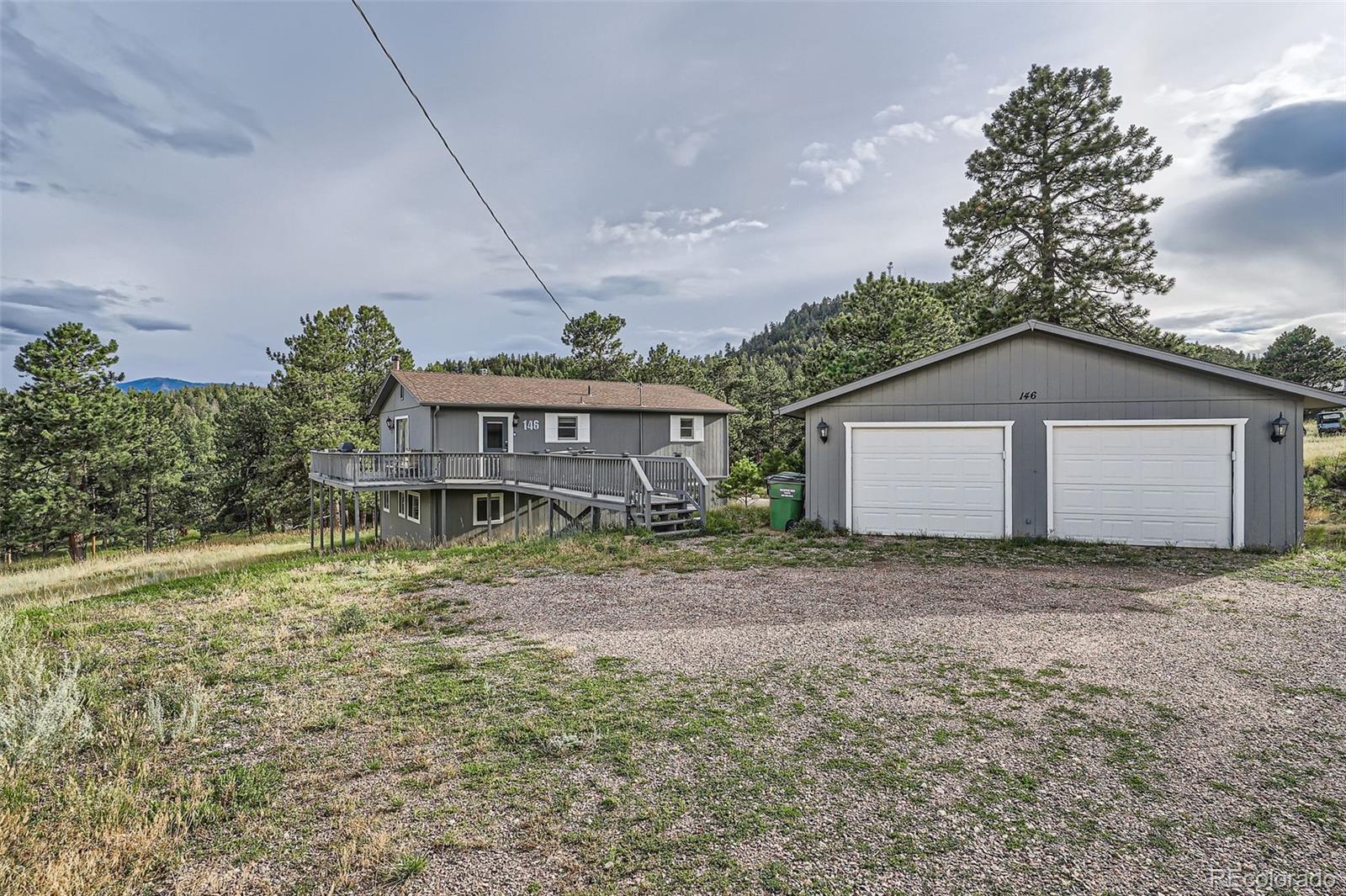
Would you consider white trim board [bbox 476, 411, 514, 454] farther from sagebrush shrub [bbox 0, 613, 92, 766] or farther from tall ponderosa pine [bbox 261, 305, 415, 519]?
sagebrush shrub [bbox 0, 613, 92, 766]

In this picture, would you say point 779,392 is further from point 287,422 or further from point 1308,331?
point 1308,331

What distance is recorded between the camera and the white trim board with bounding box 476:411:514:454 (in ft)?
58.7

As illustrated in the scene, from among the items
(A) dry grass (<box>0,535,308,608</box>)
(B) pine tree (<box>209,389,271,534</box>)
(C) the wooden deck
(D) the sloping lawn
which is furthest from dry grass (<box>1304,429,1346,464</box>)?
(B) pine tree (<box>209,389,271,534</box>)

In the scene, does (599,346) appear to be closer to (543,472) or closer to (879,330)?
(879,330)

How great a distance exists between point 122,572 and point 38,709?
1308 centimetres

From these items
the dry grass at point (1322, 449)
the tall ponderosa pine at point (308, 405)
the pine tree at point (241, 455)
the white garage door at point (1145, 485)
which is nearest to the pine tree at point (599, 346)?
the tall ponderosa pine at point (308, 405)

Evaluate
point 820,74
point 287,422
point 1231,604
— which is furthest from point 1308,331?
point 287,422

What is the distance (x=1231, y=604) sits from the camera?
629 centimetres

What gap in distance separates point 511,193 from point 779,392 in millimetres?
29059

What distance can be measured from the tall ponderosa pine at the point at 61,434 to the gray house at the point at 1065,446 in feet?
85.7

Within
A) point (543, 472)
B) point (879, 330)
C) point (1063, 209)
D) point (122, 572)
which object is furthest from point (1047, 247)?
point (122, 572)

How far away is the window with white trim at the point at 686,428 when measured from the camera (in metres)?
21.2

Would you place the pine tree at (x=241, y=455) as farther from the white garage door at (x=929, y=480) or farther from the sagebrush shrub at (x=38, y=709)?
the white garage door at (x=929, y=480)

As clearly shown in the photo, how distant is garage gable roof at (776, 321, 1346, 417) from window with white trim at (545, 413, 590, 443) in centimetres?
885
